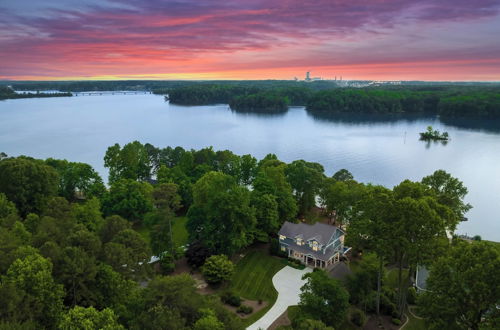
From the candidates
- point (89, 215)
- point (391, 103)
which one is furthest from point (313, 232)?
point (391, 103)

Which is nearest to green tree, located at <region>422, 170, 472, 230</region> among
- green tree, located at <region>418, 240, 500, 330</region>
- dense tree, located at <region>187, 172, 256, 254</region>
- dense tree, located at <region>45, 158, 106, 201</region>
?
green tree, located at <region>418, 240, 500, 330</region>

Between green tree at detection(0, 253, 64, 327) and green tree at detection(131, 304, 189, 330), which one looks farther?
green tree at detection(0, 253, 64, 327)

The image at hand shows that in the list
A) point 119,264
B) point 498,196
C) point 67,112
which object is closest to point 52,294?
point 119,264

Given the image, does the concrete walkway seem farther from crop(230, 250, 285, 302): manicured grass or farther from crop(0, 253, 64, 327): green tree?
crop(0, 253, 64, 327): green tree

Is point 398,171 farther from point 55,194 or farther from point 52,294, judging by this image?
point 52,294

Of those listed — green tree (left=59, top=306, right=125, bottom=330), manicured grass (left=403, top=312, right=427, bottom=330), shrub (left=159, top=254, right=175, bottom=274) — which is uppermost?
green tree (left=59, top=306, right=125, bottom=330)

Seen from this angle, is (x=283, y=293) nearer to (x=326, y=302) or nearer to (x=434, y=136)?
(x=326, y=302)
